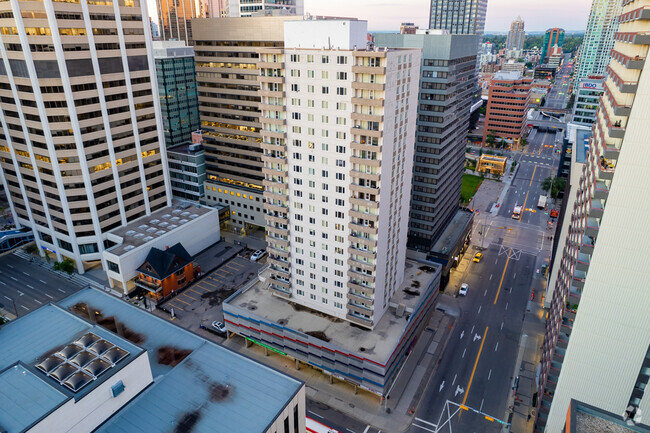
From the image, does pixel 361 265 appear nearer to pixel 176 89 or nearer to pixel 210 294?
pixel 210 294

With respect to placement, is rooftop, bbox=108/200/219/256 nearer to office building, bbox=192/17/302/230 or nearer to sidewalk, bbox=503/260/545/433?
office building, bbox=192/17/302/230

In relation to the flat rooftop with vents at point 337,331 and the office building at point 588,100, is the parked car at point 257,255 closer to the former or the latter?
the flat rooftop with vents at point 337,331

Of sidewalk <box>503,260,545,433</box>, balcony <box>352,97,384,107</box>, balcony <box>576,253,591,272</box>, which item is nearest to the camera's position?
balcony <box>576,253,591,272</box>

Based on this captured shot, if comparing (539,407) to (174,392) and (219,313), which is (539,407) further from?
(219,313)

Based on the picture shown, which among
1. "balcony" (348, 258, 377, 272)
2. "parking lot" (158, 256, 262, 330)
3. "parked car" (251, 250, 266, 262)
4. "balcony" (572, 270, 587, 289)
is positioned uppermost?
"balcony" (572, 270, 587, 289)

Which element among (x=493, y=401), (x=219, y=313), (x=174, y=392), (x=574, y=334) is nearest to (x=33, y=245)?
(x=219, y=313)

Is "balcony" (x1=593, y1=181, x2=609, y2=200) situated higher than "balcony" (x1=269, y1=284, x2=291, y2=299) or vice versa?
"balcony" (x1=593, y1=181, x2=609, y2=200)

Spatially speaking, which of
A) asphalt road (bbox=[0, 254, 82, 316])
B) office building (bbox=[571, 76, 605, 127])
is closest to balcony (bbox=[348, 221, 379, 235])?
asphalt road (bbox=[0, 254, 82, 316])
